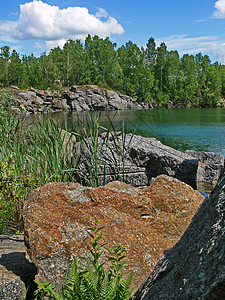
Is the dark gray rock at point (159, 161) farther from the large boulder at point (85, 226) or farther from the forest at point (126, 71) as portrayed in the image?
the forest at point (126, 71)

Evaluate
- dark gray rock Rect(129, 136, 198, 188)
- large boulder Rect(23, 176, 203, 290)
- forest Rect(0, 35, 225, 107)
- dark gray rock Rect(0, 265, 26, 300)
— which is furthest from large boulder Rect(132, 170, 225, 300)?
forest Rect(0, 35, 225, 107)

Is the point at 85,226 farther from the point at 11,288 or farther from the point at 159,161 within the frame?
the point at 159,161

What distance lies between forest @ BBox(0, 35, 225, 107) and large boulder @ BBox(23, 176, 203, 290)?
80.4 meters

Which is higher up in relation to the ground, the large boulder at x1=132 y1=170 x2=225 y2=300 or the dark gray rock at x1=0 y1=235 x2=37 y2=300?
the large boulder at x1=132 y1=170 x2=225 y2=300

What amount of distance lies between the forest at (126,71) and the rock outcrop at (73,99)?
32.1 ft

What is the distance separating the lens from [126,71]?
348ft

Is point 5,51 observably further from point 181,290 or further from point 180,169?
point 181,290

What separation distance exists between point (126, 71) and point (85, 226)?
353ft

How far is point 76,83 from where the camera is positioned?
93.1 m

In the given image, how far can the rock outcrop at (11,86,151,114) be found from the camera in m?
62.7

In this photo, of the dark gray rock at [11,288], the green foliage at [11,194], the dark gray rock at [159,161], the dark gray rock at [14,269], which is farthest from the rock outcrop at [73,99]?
the dark gray rock at [11,288]

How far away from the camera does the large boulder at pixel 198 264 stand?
1.23 m

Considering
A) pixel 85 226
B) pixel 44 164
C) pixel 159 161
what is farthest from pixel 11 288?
pixel 159 161

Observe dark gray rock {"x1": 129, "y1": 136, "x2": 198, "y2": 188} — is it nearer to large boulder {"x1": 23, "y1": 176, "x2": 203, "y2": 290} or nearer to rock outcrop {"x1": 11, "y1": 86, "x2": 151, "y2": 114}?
large boulder {"x1": 23, "y1": 176, "x2": 203, "y2": 290}
